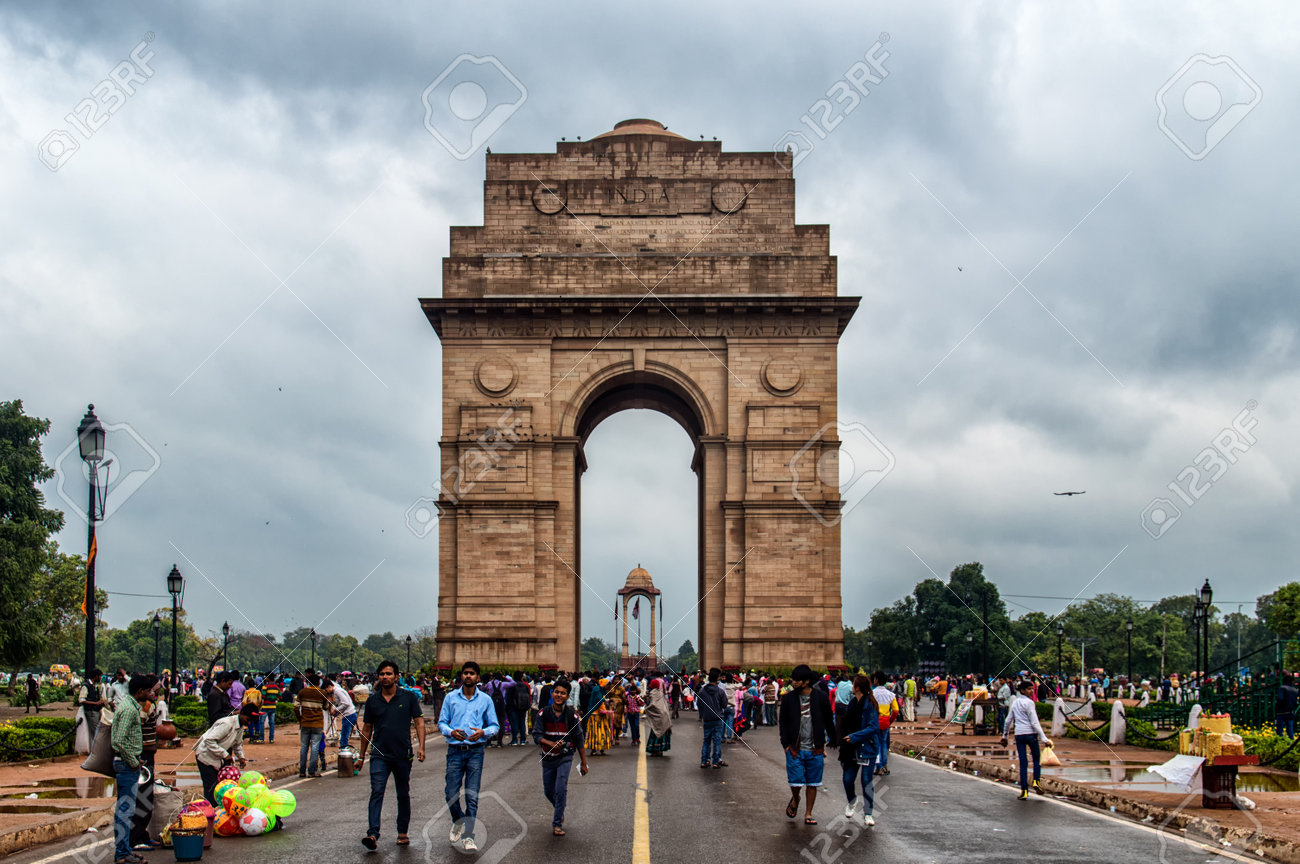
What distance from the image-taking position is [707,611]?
45125mm

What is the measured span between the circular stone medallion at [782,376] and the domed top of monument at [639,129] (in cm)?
992

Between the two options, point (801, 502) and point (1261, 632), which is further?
point (1261, 632)

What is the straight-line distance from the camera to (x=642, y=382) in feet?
Result: 156

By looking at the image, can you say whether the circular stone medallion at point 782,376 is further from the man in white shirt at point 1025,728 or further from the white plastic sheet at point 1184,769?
the white plastic sheet at point 1184,769

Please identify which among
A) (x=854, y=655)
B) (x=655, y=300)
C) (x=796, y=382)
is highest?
(x=655, y=300)

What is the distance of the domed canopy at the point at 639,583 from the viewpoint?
9056cm

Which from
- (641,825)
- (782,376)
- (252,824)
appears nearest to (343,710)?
(252,824)

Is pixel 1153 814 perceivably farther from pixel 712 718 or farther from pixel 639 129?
pixel 639 129

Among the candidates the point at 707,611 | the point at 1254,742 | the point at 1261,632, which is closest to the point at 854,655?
the point at 1261,632

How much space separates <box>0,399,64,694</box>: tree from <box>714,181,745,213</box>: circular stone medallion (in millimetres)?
25728

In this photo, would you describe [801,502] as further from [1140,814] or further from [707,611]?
[1140,814]

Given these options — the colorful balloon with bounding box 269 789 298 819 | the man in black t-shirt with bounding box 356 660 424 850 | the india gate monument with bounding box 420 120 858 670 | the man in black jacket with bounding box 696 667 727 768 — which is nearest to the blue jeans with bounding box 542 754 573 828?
the man in black t-shirt with bounding box 356 660 424 850

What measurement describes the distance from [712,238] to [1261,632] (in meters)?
124

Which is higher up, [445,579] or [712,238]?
[712,238]
